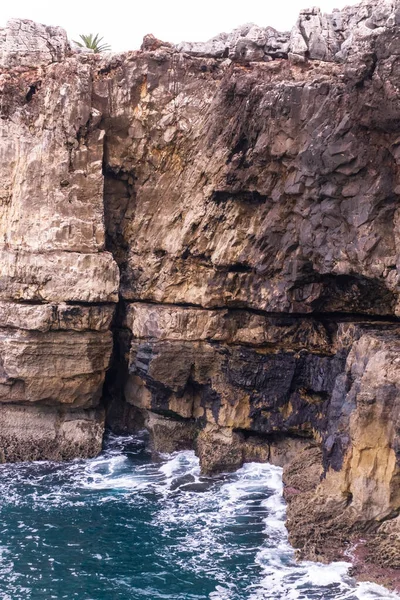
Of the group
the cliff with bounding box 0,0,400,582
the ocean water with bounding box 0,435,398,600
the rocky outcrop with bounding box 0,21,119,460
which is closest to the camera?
the ocean water with bounding box 0,435,398,600

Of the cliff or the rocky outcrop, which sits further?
the rocky outcrop

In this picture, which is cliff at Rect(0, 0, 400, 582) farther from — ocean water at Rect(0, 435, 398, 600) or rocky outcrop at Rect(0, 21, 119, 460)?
ocean water at Rect(0, 435, 398, 600)

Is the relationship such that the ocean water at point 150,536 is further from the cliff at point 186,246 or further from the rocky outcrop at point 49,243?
the rocky outcrop at point 49,243

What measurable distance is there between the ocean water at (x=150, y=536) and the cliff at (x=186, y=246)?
1.59m

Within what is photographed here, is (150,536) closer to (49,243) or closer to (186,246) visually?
(186,246)

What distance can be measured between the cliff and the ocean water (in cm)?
159

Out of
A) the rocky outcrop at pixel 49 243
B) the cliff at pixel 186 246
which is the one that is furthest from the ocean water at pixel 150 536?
the rocky outcrop at pixel 49 243

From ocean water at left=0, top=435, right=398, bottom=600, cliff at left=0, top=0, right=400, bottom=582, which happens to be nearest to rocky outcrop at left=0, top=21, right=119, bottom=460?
cliff at left=0, top=0, right=400, bottom=582

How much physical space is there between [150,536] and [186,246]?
13045 mm

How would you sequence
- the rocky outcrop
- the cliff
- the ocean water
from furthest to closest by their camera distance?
the rocky outcrop < the cliff < the ocean water

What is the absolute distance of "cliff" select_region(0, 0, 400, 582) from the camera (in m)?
29.8

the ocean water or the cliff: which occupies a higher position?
the cliff

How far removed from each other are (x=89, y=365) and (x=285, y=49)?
16.4 m

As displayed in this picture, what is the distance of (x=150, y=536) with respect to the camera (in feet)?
86.4
